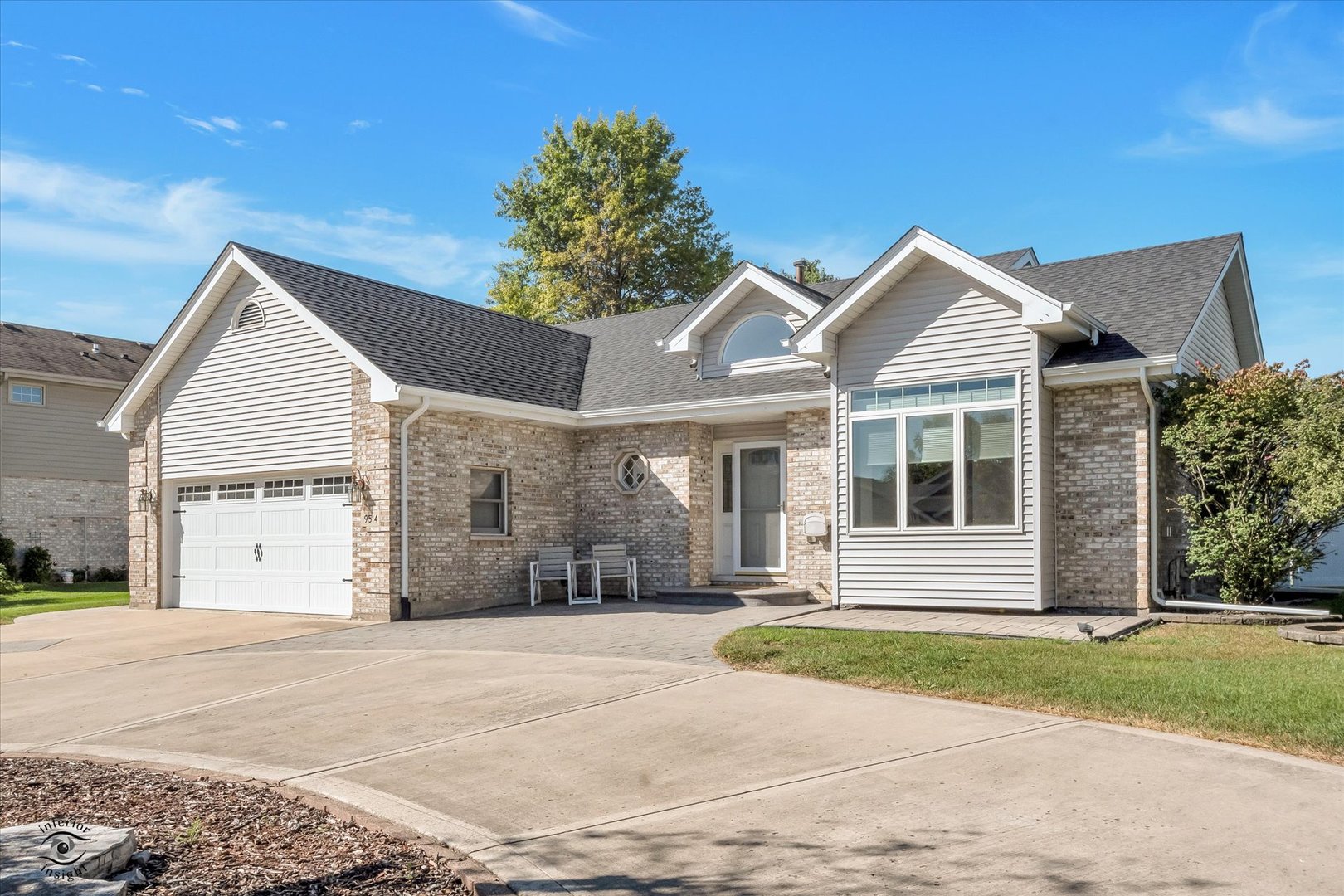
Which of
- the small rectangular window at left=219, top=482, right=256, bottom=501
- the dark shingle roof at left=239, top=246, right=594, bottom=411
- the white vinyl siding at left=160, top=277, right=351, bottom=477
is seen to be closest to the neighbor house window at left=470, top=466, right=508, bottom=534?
the dark shingle roof at left=239, top=246, right=594, bottom=411

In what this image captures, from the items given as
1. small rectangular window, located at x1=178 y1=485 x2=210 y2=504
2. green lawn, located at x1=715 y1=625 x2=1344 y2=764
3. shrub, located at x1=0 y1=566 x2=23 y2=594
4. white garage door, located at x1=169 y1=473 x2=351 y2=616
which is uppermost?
small rectangular window, located at x1=178 y1=485 x2=210 y2=504

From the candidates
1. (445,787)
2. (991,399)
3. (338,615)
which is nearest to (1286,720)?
(445,787)

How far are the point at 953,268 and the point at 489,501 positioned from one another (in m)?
8.15

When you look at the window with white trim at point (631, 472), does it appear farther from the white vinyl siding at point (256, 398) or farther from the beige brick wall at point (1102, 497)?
the beige brick wall at point (1102, 497)

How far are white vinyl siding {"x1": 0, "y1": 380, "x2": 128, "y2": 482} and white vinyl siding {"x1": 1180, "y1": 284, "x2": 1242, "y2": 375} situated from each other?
27243 millimetres

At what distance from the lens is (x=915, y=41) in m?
15.5

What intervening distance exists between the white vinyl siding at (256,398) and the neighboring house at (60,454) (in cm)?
1280

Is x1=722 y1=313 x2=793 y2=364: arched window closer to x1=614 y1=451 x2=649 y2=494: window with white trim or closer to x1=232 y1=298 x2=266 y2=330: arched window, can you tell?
x1=614 y1=451 x2=649 y2=494: window with white trim

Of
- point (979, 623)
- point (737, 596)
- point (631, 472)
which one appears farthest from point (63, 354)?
point (979, 623)

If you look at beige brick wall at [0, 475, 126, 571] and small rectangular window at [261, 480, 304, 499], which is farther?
beige brick wall at [0, 475, 126, 571]

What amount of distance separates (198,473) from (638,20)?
35.1 feet

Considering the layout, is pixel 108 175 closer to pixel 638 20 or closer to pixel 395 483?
pixel 395 483

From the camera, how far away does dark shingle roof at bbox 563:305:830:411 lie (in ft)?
55.5

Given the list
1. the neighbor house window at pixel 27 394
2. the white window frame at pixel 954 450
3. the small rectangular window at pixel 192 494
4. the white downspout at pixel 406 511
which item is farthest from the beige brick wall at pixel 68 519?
the white window frame at pixel 954 450
